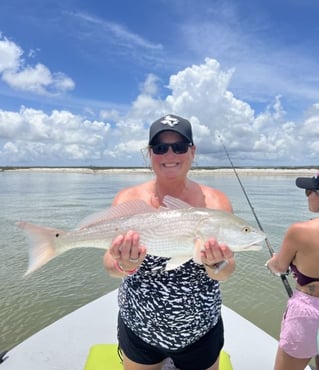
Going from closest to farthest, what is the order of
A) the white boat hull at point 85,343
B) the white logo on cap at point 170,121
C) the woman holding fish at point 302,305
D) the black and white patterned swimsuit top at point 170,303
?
the black and white patterned swimsuit top at point 170,303
the white logo on cap at point 170,121
the woman holding fish at point 302,305
the white boat hull at point 85,343

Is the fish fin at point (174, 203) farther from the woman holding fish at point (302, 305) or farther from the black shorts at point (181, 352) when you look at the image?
the woman holding fish at point (302, 305)

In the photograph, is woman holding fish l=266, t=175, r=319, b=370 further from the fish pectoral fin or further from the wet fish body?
the fish pectoral fin

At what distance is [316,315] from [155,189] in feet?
6.94

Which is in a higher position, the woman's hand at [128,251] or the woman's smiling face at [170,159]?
the woman's smiling face at [170,159]

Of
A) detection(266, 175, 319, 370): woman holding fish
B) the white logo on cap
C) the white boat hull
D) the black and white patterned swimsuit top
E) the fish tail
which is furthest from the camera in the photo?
the white boat hull

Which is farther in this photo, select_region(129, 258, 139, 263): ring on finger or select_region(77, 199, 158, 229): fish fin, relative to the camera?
select_region(77, 199, 158, 229): fish fin

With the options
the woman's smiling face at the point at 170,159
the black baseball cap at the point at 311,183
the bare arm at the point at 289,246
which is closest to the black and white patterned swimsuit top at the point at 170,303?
the woman's smiling face at the point at 170,159

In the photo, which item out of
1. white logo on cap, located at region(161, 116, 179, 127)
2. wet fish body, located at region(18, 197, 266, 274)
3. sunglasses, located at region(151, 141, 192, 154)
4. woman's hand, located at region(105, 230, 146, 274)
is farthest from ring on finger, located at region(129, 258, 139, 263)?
white logo on cap, located at region(161, 116, 179, 127)

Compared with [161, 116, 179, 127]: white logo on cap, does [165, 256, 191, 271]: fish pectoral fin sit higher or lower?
lower

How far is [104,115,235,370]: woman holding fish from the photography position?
230 cm

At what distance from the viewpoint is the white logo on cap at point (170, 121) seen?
243 cm

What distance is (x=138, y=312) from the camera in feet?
7.83

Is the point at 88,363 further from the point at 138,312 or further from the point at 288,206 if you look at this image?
the point at 288,206

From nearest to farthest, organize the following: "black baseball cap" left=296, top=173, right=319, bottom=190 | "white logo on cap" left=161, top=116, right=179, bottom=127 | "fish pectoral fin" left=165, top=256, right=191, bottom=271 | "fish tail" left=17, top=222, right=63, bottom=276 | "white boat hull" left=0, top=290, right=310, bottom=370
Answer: "fish pectoral fin" left=165, top=256, right=191, bottom=271
"white logo on cap" left=161, top=116, right=179, bottom=127
"fish tail" left=17, top=222, right=63, bottom=276
"black baseball cap" left=296, top=173, right=319, bottom=190
"white boat hull" left=0, top=290, right=310, bottom=370
